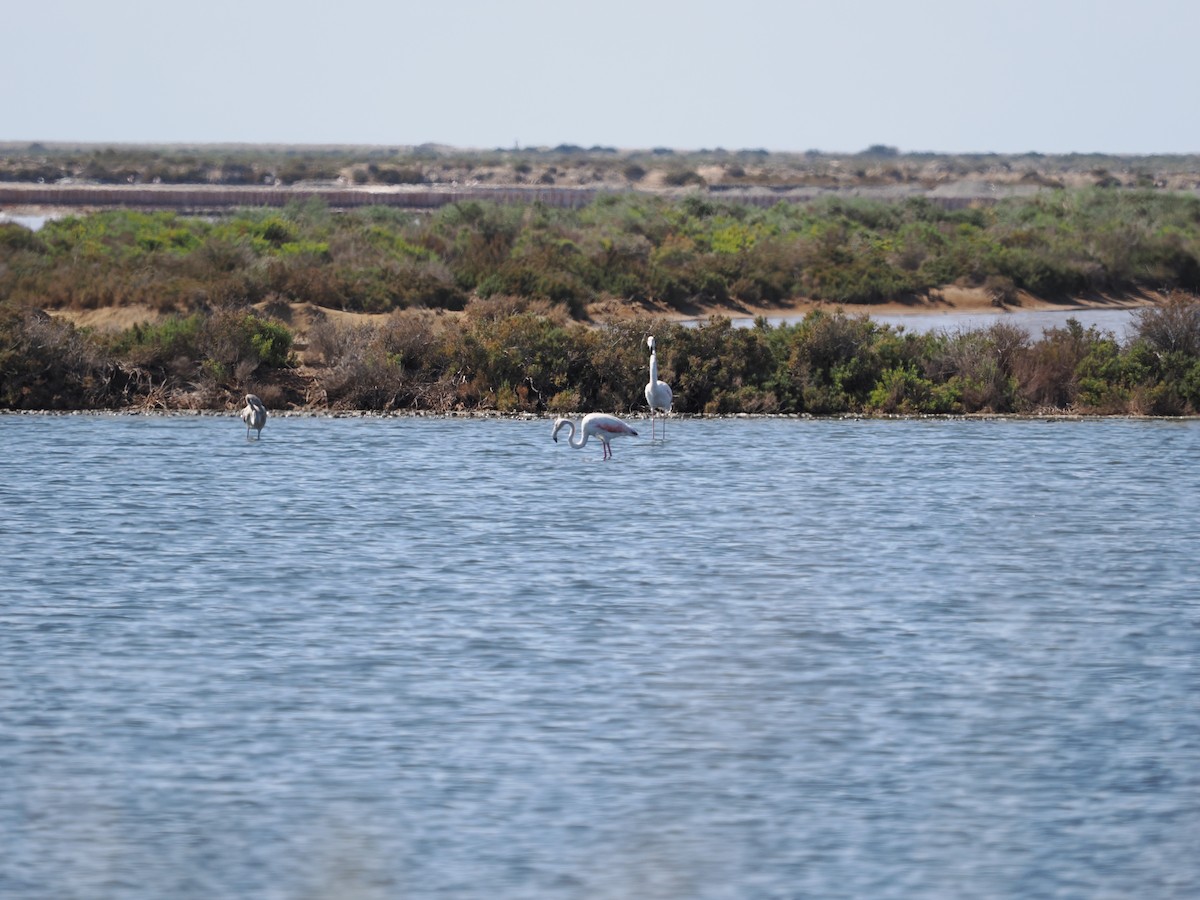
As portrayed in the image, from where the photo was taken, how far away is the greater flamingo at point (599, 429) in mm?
24139

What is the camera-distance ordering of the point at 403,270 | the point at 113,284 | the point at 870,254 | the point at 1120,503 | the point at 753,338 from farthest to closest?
1. the point at 870,254
2. the point at 403,270
3. the point at 113,284
4. the point at 753,338
5. the point at 1120,503

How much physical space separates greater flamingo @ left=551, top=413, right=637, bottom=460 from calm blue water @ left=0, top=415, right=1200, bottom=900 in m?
0.97

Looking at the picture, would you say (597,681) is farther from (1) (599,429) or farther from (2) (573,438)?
(2) (573,438)

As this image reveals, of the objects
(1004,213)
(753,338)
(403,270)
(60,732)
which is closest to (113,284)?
(403,270)

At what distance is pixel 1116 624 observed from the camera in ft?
49.2

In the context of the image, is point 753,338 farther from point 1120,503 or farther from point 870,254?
point 870,254

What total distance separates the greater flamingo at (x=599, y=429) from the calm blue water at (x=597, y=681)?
968 mm

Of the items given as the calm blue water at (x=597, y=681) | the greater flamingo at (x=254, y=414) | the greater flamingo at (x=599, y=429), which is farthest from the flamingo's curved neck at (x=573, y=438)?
the greater flamingo at (x=254, y=414)

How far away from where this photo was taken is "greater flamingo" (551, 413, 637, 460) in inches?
950

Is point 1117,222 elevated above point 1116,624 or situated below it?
above

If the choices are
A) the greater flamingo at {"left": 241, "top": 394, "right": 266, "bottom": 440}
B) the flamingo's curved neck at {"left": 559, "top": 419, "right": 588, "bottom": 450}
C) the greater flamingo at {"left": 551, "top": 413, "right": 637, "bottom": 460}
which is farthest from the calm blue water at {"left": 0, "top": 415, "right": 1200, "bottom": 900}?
the greater flamingo at {"left": 241, "top": 394, "right": 266, "bottom": 440}

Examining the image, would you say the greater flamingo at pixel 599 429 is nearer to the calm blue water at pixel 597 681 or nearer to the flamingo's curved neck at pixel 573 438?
the flamingo's curved neck at pixel 573 438

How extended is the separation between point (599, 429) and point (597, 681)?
11319 millimetres

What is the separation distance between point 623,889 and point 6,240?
3441 cm
